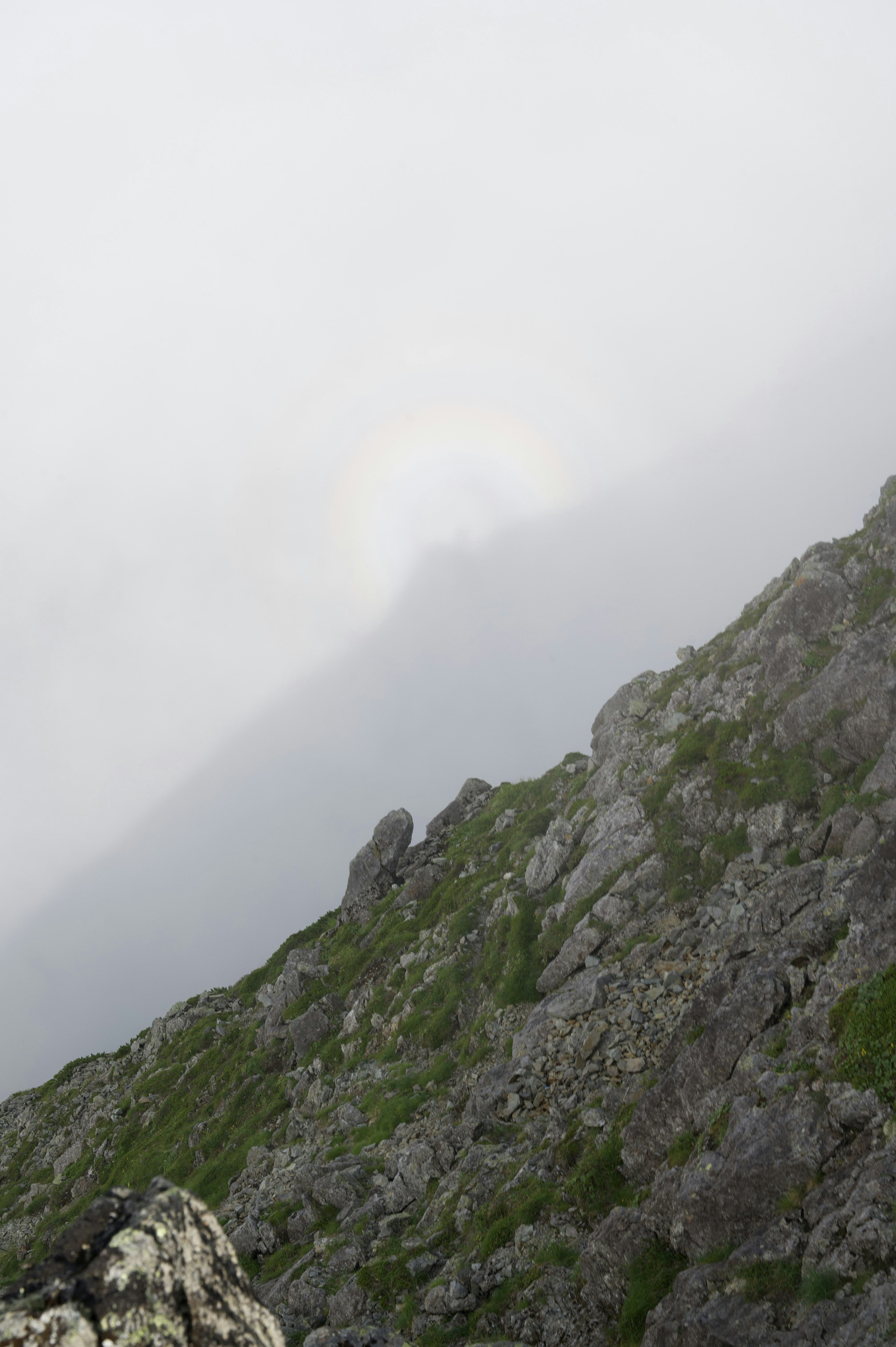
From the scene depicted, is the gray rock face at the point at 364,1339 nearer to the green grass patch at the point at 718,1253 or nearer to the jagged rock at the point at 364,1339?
the jagged rock at the point at 364,1339

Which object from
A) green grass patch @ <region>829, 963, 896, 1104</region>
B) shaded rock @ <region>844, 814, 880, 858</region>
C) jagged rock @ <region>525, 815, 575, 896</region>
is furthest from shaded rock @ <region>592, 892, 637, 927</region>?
green grass patch @ <region>829, 963, 896, 1104</region>

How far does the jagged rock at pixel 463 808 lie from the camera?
78.7 metres

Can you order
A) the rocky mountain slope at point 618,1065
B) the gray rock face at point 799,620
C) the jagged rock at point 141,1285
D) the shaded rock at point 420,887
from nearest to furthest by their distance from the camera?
the jagged rock at point 141,1285, the rocky mountain slope at point 618,1065, the gray rock face at point 799,620, the shaded rock at point 420,887

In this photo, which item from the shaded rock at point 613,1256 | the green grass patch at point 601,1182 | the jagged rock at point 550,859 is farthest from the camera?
the jagged rock at point 550,859

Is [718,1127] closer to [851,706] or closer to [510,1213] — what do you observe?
[510,1213]

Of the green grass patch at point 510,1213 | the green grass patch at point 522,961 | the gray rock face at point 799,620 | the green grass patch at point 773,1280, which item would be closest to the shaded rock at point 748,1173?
the green grass patch at point 773,1280

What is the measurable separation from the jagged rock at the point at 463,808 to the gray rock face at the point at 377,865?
8.44 feet

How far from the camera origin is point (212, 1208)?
44.1 metres

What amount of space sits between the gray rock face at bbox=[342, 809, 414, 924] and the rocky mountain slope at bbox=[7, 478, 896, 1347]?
94.9 inches

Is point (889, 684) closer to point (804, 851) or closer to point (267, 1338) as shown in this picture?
point (804, 851)

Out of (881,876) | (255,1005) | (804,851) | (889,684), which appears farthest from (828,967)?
(255,1005)

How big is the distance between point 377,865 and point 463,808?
1182 centimetres

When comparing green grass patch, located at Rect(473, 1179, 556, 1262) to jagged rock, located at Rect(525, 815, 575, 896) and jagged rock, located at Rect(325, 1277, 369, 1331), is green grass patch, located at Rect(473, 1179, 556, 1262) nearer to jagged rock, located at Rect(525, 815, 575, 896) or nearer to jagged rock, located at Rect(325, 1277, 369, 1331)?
jagged rock, located at Rect(325, 1277, 369, 1331)

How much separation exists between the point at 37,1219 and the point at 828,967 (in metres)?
75.5
